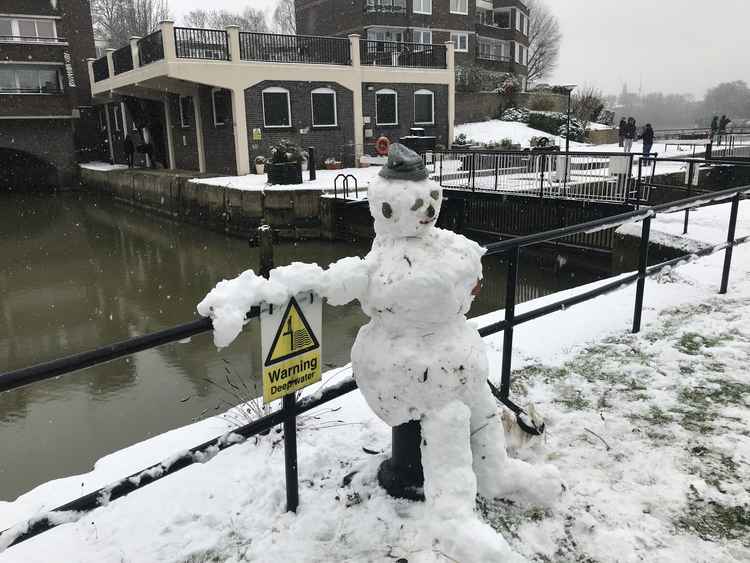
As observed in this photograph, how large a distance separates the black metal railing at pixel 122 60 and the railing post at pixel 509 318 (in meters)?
25.8

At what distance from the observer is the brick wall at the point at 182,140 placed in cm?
2605

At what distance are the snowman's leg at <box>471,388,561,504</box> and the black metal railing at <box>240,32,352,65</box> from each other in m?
22.7

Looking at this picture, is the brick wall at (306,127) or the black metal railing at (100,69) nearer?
the brick wall at (306,127)

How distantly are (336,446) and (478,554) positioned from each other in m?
1.19

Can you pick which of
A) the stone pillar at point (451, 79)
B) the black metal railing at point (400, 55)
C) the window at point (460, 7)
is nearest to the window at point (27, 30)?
the black metal railing at point (400, 55)

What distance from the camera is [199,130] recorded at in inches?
996

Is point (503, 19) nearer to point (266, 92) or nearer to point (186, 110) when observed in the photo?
point (186, 110)

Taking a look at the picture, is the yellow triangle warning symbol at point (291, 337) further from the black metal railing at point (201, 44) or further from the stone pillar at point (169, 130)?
the stone pillar at point (169, 130)

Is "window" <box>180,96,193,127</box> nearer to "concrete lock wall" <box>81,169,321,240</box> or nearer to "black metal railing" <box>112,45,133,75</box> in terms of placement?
"black metal railing" <box>112,45,133,75</box>

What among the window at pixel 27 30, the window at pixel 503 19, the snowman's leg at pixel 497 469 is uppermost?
the window at pixel 503 19

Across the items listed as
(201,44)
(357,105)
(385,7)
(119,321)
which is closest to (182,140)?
(201,44)

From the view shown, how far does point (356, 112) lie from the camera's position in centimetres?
2561

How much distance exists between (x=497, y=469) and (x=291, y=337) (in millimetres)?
1081

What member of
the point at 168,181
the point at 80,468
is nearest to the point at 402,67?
the point at 168,181
